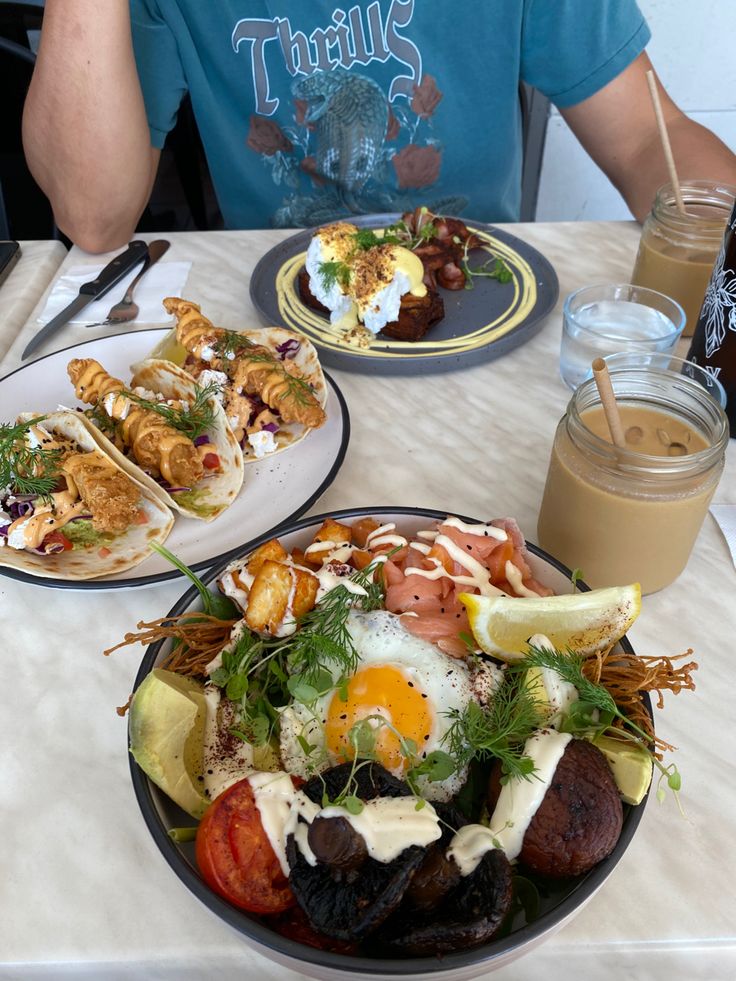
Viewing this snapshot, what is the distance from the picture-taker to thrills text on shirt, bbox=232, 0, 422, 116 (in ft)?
6.95

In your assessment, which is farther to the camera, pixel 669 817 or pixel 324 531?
pixel 324 531

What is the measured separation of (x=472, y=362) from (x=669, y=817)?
40.1 inches

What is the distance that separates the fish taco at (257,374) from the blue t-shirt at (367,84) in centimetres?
91

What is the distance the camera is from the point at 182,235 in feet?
7.05

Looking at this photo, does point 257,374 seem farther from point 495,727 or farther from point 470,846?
point 470,846

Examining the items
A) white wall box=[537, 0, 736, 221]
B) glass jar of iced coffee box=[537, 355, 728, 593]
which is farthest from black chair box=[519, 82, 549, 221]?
glass jar of iced coffee box=[537, 355, 728, 593]

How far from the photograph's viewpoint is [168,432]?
4.51 feet

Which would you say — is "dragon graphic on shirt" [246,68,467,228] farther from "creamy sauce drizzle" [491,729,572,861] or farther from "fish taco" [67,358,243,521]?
"creamy sauce drizzle" [491,729,572,861]

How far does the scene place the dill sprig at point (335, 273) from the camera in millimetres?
1673

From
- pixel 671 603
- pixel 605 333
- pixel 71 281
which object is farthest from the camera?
pixel 71 281

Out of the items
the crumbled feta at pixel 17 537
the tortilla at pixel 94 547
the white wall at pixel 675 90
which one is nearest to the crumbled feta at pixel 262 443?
the tortilla at pixel 94 547

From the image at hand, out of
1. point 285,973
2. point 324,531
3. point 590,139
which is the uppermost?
point 590,139

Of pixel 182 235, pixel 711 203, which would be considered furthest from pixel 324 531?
pixel 182 235

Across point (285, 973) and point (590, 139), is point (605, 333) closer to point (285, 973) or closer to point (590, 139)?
point (590, 139)
